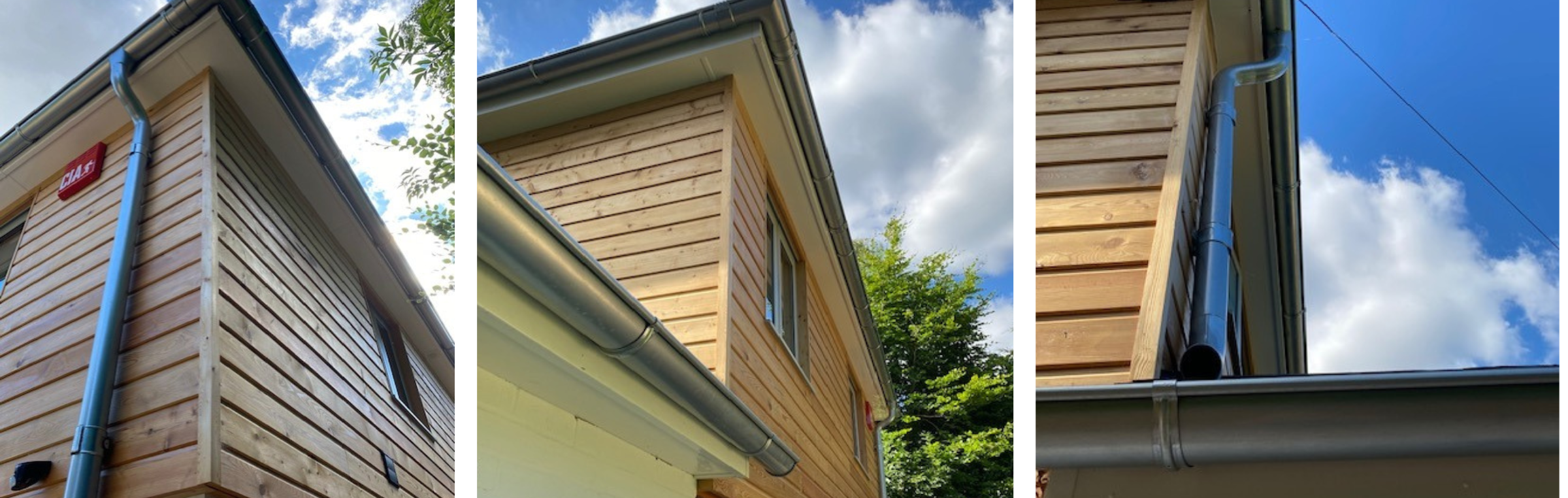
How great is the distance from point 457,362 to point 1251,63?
1.72 meters

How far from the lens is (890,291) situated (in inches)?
74.6

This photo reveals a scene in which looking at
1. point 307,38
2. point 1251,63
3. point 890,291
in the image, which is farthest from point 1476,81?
point 307,38

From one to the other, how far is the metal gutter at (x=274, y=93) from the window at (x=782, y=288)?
3.30 ft

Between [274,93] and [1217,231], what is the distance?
6.92 feet

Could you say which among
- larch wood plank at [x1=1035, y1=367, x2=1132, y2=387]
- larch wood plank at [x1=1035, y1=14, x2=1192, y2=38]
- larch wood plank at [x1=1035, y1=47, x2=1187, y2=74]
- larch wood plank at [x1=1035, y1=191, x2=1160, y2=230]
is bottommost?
larch wood plank at [x1=1035, y1=367, x2=1132, y2=387]

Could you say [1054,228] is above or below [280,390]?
above

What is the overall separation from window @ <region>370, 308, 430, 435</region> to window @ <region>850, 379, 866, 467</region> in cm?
193

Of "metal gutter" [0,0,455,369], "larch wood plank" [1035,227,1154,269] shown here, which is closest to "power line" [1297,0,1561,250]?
"larch wood plank" [1035,227,1154,269]

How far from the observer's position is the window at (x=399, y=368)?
133 inches

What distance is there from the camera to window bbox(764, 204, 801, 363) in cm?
313

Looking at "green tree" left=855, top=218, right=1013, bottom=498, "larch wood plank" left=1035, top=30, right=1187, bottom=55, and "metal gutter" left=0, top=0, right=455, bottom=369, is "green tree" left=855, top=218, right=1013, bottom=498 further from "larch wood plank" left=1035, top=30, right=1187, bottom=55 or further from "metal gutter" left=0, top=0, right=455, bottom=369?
"metal gutter" left=0, top=0, right=455, bottom=369

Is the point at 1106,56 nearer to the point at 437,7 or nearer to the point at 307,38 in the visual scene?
the point at 437,7

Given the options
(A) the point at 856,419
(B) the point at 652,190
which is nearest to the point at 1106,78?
(B) the point at 652,190

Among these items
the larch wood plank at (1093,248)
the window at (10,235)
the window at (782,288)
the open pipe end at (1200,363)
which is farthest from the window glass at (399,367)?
the open pipe end at (1200,363)
